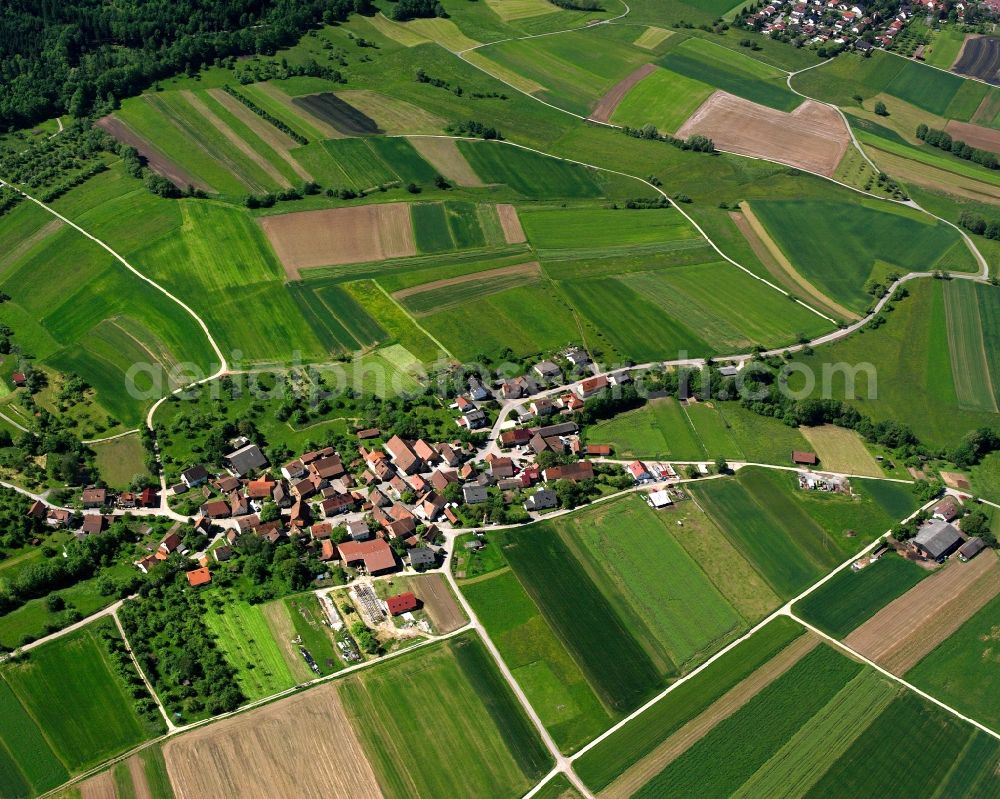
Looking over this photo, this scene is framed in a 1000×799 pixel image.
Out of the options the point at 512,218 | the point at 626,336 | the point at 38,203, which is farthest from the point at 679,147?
the point at 38,203

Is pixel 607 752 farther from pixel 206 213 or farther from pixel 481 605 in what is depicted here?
pixel 206 213

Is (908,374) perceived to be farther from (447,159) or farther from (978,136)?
(978,136)

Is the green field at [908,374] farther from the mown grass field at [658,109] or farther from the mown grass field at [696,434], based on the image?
the mown grass field at [658,109]

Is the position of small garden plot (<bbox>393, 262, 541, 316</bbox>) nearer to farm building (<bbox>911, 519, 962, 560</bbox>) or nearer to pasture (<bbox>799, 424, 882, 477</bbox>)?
pasture (<bbox>799, 424, 882, 477</bbox>)

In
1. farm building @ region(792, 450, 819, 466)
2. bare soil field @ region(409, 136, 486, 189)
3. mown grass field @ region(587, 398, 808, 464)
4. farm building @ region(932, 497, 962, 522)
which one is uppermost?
bare soil field @ region(409, 136, 486, 189)

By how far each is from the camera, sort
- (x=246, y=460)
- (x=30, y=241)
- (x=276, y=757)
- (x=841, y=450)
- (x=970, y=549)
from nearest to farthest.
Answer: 1. (x=276, y=757)
2. (x=970, y=549)
3. (x=246, y=460)
4. (x=841, y=450)
5. (x=30, y=241)

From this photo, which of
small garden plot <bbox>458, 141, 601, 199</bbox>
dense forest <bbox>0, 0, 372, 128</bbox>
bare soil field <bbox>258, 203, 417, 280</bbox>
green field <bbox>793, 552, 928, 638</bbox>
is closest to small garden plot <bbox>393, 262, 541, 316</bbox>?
bare soil field <bbox>258, 203, 417, 280</bbox>

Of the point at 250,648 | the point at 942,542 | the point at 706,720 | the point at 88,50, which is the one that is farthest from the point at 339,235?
the point at 942,542
